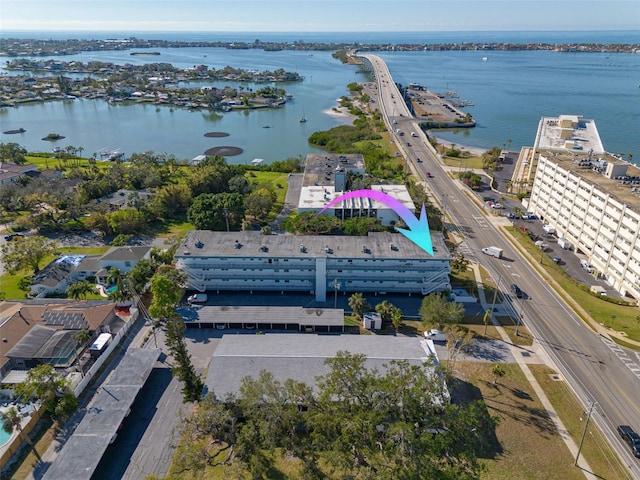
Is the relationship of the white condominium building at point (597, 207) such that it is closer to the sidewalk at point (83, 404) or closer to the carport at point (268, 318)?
the carport at point (268, 318)

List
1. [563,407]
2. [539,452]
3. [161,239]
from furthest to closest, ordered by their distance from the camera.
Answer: [161,239]
[563,407]
[539,452]

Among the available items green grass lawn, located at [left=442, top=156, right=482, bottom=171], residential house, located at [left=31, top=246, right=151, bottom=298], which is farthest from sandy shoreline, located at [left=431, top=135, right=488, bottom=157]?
residential house, located at [left=31, top=246, right=151, bottom=298]

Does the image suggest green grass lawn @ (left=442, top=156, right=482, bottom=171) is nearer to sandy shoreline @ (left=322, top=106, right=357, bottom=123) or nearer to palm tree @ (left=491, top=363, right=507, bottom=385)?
sandy shoreline @ (left=322, top=106, right=357, bottom=123)

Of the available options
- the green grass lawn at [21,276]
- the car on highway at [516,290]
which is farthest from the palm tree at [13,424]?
the car on highway at [516,290]

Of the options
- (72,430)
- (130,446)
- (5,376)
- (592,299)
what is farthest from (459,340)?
(5,376)

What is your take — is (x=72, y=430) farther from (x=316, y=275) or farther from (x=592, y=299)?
(x=592, y=299)

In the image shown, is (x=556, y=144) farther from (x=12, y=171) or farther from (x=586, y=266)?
(x=12, y=171)

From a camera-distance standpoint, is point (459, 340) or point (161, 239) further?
point (161, 239)
